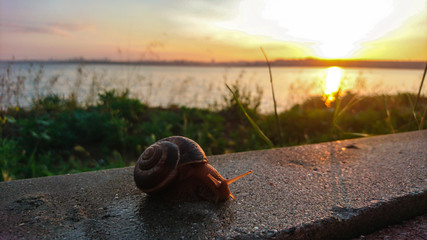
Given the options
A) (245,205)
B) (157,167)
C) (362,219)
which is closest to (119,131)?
(157,167)

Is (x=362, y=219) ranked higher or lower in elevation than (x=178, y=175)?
lower

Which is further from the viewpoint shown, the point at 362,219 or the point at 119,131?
the point at 119,131

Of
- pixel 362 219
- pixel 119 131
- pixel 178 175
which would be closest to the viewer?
pixel 362 219

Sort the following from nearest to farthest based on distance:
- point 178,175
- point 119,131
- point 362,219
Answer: point 362,219, point 178,175, point 119,131

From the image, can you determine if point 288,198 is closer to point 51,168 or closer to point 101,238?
point 101,238

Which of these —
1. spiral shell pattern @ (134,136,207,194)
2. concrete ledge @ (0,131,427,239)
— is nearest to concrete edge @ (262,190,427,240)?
concrete ledge @ (0,131,427,239)

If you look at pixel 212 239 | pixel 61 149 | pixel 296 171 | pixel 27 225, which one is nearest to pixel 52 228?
pixel 27 225

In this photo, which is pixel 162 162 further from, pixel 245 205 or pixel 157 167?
pixel 245 205

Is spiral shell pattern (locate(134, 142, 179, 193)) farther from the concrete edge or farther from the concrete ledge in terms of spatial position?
the concrete edge
